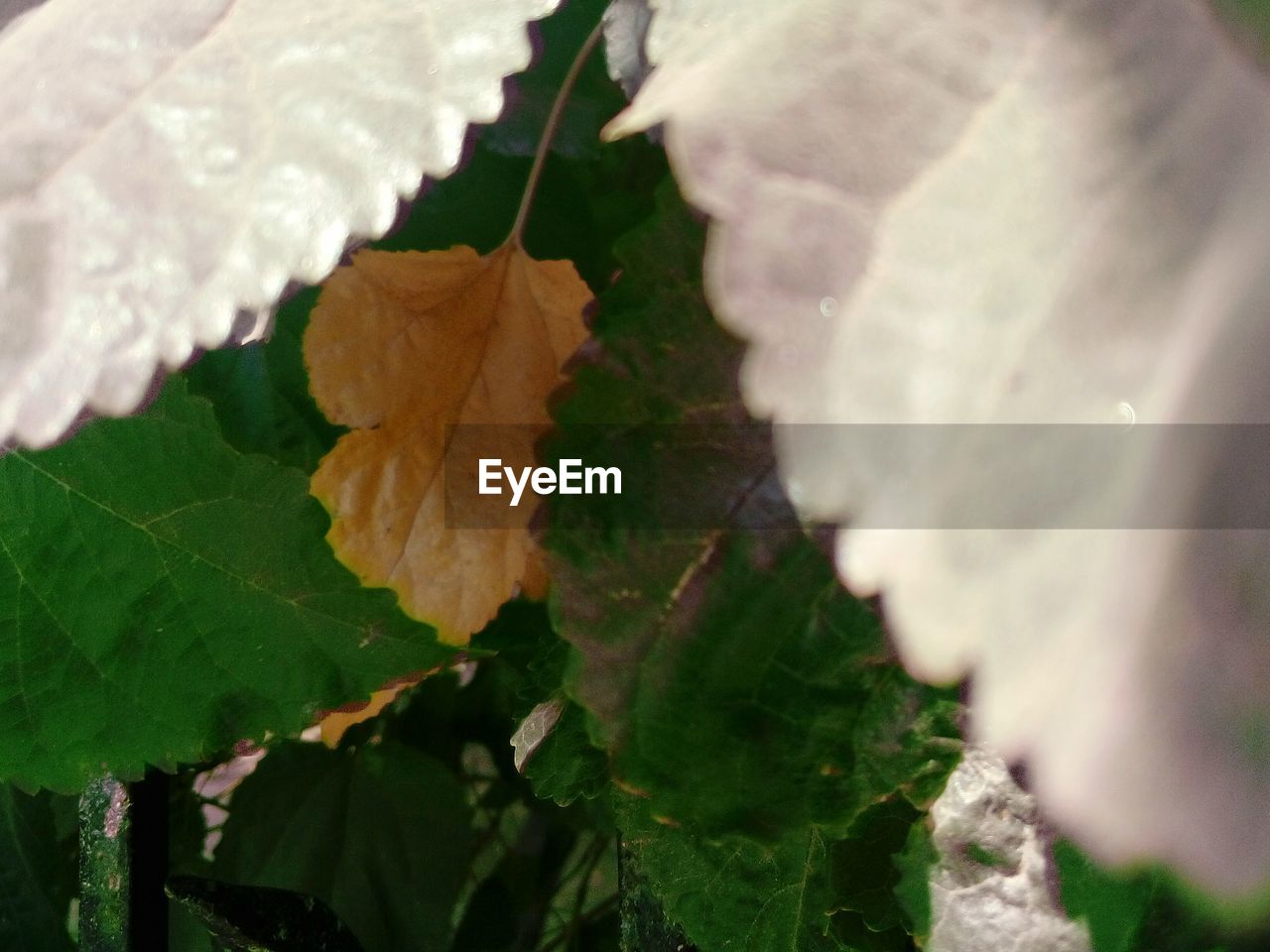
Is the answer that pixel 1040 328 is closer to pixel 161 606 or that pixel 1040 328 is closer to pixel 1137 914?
pixel 1137 914

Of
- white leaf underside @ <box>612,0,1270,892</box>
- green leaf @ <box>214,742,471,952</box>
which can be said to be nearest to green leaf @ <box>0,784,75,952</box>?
green leaf @ <box>214,742,471,952</box>

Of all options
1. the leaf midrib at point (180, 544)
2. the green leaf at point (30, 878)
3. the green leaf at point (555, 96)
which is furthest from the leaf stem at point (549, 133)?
the green leaf at point (30, 878)

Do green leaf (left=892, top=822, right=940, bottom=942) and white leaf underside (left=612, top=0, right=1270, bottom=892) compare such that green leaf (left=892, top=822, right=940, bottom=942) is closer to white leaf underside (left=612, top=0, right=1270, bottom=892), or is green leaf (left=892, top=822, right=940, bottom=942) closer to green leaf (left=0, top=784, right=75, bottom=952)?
white leaf underside (left=612, top=0, right=1270, bottom=892)

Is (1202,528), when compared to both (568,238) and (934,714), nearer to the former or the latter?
(934,714)

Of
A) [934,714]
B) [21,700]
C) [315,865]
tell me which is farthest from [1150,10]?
[315,865]

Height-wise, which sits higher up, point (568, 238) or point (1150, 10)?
point (1150, 10)

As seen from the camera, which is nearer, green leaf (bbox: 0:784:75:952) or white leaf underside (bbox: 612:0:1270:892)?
white leaf underside (bbox: 612:0:1270:892)
